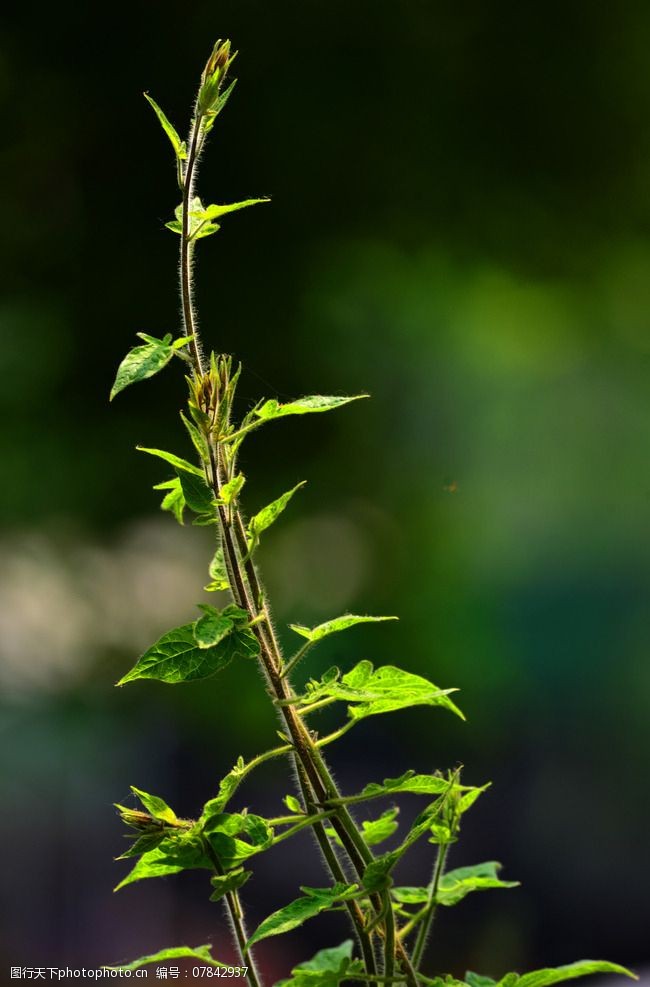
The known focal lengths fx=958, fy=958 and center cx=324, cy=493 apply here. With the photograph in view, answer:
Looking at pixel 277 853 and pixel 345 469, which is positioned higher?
pixel 345 469

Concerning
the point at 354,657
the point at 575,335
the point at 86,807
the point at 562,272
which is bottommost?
the point at 86,807

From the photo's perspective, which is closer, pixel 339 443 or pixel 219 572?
pixel 219 572

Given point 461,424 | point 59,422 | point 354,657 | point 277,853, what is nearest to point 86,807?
point 277,853

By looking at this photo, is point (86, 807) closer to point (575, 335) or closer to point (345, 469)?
point (345, 469)

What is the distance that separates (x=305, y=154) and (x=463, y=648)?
0.95m

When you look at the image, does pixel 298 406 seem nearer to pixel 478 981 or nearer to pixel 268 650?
pixel 268 650

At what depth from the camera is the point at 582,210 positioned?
188 cm

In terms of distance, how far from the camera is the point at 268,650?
0.31m

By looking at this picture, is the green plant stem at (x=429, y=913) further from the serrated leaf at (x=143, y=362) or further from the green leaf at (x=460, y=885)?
the serrated leaf at (x=143, y=362)

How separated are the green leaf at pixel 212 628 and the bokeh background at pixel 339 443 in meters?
1.41

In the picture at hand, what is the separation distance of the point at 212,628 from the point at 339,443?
1.50 metres

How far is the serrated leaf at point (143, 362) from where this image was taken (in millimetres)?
286

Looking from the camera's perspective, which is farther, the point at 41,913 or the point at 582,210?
the point at 582,210

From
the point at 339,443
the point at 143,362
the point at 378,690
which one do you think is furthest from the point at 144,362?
the point at 339,443
